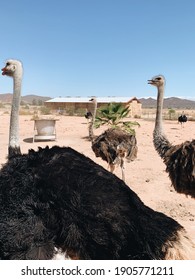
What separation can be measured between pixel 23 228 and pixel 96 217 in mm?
377

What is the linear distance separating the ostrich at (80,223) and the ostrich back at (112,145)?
4315mm

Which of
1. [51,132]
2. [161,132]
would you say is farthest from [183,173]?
[51,132]

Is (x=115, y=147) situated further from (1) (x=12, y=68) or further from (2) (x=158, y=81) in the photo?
(1) (x=12, y=68)

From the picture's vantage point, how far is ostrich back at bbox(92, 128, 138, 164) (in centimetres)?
633

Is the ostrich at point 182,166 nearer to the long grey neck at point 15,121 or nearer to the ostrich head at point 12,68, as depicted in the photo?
the long grey neck at point 15,121

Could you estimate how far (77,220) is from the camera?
5.70ft

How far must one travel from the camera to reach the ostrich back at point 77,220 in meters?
1.65

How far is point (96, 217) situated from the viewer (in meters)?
1.72

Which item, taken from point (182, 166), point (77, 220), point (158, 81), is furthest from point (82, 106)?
point (77, 220)

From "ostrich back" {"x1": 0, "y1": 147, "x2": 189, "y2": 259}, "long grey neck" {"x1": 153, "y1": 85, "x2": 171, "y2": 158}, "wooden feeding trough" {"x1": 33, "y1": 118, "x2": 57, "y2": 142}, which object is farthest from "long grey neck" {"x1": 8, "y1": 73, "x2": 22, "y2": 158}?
"wooden feeding trough" {"x1": 33, "y1": 118, "x2": 57, "y2": 142}

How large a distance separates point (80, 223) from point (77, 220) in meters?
0.02

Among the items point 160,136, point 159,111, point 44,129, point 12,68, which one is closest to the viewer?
point 12,68

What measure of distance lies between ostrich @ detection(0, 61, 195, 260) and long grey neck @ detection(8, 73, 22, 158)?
1337 millimetres
